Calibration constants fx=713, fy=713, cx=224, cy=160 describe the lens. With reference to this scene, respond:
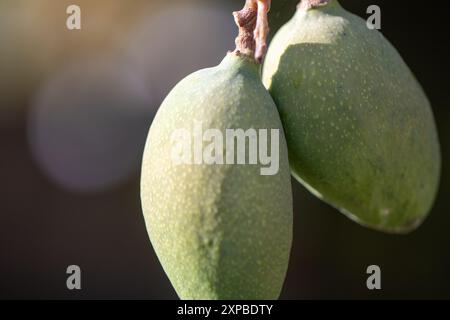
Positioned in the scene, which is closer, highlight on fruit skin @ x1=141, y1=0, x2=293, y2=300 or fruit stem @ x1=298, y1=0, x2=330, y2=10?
highlight on fruit skin @ x1=141, y1=0, x2=293, y2=300

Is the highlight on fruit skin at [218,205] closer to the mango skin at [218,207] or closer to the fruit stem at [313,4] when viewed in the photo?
the mango skin at [218,207]

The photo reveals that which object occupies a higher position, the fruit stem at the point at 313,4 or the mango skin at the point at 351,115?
the fruit stem at the point at 313,4

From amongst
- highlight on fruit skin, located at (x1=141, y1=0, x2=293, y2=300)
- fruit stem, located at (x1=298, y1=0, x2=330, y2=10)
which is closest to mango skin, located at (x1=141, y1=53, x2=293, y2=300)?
highlight on fruit skin, located at (x1=141, y1=0, x2=293, y2=300)

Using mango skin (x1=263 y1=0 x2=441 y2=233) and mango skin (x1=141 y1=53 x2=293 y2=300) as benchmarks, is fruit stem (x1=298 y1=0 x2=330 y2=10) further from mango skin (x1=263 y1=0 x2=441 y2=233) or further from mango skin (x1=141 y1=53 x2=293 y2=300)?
mango skin (x1=141 y1=53 x2=293 y2=300)

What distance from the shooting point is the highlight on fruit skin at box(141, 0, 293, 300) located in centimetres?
100

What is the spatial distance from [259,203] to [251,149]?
83 mm

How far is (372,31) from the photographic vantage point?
3.95ft

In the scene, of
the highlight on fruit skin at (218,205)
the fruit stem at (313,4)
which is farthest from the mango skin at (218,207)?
the fruit stem at (313,4)

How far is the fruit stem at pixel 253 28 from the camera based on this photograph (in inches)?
44.6

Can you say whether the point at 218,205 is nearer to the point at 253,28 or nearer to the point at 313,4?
the point at 253,28

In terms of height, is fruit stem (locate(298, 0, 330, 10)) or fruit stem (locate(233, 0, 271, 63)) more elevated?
fruit stem (locate(298, 0, 330, 10))

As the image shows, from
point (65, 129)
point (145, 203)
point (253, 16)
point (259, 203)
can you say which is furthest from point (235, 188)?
point (65, 129)

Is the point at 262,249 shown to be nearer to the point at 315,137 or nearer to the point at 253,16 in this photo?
the point at 315,137

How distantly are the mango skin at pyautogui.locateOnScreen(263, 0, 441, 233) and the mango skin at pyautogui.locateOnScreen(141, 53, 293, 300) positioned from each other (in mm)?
70
